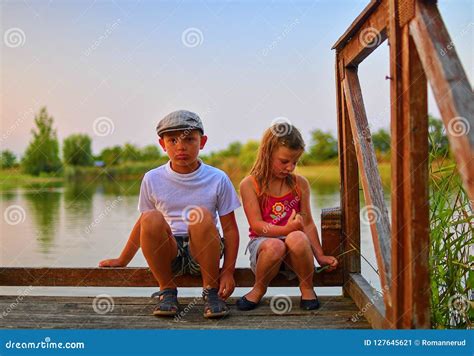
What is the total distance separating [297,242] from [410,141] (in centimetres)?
102

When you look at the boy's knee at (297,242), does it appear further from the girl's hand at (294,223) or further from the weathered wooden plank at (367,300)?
the weathered wooden plank at (367,300)

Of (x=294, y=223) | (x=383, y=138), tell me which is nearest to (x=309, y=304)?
(x=294, y=223)

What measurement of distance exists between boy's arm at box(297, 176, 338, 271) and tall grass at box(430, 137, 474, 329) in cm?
60

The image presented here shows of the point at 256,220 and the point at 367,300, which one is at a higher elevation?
the point at 256,220

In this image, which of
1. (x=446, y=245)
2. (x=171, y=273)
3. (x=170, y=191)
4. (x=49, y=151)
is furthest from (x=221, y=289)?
(x=49, y=151)

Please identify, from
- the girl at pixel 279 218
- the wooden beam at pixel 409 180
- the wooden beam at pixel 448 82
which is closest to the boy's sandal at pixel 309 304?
the girl at pixel 279 218

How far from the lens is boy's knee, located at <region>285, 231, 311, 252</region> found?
9.52ft

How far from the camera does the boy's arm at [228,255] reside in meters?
3.00

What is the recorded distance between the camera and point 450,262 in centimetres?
258

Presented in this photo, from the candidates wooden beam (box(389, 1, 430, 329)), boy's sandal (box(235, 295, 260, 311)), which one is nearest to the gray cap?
boy's sandal (box(235, 295, 260, 311))

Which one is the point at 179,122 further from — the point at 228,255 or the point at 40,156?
the point at 40,156

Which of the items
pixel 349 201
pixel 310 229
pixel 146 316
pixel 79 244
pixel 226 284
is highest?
pixel 349 201

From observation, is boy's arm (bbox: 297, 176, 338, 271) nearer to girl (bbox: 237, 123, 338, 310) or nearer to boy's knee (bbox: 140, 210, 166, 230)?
girl (bbox: 237, 123, 338, 310)

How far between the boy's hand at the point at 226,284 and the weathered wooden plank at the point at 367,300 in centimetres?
57
